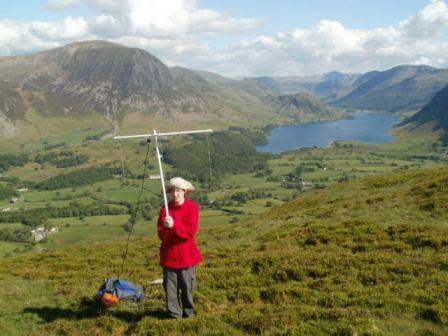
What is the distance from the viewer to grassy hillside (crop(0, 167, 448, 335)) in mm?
11328

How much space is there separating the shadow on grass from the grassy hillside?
4 centimetres

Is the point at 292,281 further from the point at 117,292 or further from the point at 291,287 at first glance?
the point at 117,292

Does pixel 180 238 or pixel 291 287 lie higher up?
pixel 180 238

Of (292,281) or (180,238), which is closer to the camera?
(180,238)

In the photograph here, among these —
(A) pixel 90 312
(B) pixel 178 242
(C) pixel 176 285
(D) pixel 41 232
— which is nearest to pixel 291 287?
(C) pixel 176 285

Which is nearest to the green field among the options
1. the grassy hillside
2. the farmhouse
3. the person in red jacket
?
the grassy hillside

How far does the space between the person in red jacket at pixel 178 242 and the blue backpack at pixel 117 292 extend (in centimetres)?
266

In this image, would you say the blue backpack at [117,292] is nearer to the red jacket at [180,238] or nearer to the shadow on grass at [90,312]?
the shadow on grass at [90,312]

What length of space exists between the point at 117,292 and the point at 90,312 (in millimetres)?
1307

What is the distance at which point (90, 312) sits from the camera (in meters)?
14.8

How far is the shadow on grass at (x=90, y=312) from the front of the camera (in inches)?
536

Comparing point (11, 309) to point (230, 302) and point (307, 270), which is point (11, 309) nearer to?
point (230, 302)

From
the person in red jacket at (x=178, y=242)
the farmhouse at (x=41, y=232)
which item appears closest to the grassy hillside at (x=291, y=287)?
the person in red jacket at (x=178, y=242)

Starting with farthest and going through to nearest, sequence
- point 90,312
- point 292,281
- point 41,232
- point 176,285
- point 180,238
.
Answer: point 41,232 < point 292,281 < point 90,312 < point 176,285 < point 180,238
